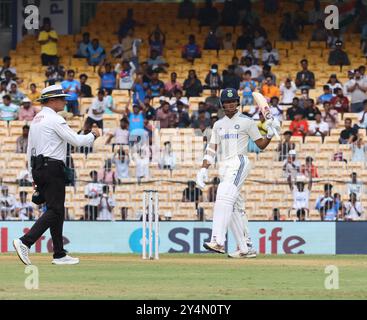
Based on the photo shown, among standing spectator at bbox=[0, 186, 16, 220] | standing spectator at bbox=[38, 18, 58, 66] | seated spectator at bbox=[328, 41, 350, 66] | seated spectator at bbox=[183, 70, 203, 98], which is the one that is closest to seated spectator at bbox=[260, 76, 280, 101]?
seated spectator at bbox=[183, 70, 203, 98]

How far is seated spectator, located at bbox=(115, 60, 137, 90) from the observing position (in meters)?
32.0

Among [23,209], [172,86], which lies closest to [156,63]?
[172,86]

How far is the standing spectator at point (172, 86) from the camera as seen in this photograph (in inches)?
1224

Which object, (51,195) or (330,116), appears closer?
(51,195)

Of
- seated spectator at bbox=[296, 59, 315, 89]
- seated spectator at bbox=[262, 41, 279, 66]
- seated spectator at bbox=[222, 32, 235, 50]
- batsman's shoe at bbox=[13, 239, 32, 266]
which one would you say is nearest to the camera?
batsman's shoe at bbox=[13, 239, 32, 266]

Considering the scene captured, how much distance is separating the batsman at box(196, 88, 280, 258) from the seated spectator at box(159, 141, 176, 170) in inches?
302

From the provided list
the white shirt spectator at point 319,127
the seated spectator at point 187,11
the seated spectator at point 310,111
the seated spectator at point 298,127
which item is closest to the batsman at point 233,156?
the seated spectator at point 298,127

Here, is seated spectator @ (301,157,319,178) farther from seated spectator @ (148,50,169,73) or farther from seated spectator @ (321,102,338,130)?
seated spectator @ (148,50,169,73)

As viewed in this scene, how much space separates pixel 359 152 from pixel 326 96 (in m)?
5.24

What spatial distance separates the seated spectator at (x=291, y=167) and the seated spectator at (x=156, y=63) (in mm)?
7687

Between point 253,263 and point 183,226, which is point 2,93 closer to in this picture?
point 183,226

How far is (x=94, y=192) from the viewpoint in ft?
81.0

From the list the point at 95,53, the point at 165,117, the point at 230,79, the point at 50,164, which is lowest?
the point at 50,164

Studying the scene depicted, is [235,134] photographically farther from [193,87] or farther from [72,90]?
[72,90]
